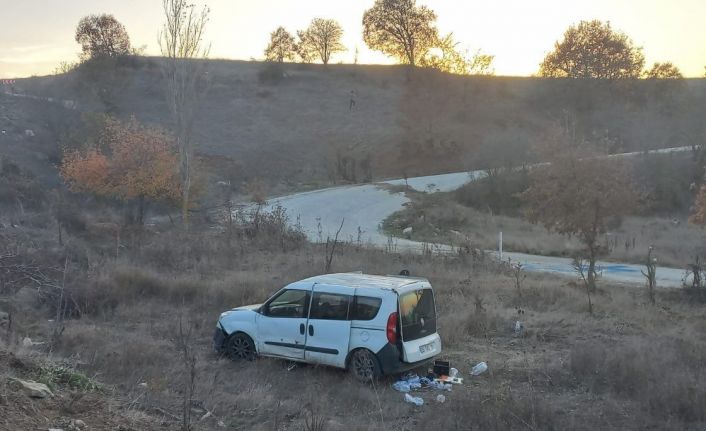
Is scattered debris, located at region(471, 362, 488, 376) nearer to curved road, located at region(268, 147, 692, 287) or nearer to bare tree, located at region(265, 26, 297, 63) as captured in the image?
curved road, located at region(268, 147, 692, 287)

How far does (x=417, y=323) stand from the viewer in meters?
9.34

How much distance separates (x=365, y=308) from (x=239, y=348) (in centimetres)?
241

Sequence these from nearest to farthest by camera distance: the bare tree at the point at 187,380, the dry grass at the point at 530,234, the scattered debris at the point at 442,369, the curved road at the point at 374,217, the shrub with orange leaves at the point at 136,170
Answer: the bare tree at the point at 187,380
the scattered debris at the point at 442,369
the curved road at the point at 374,217
the dry grass at the point at 530,234
the shrub with orange leaves at the point at 136,170

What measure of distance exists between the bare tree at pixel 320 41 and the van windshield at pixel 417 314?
78932 millimetres

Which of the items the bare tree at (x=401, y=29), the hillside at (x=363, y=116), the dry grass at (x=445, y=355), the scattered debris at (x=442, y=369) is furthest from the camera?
the bare tree at (x=401, y=29)

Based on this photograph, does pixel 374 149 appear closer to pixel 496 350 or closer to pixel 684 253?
pixel 684 253

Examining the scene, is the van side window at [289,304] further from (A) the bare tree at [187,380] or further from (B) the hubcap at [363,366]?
(A) the bare tree at [187,380]

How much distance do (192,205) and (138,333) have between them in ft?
57.5

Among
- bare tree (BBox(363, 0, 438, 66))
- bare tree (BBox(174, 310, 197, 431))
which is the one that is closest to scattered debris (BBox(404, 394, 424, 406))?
bare tree (BBox(174, 310, 197, 431))

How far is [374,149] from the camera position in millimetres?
56250

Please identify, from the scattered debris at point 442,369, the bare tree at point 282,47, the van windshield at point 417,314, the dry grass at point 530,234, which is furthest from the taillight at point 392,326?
the bare tree at point 282,47

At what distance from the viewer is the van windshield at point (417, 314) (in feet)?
29.8

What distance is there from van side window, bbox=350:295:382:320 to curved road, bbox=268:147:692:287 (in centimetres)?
1206

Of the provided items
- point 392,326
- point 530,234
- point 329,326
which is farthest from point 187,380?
point 530,234
